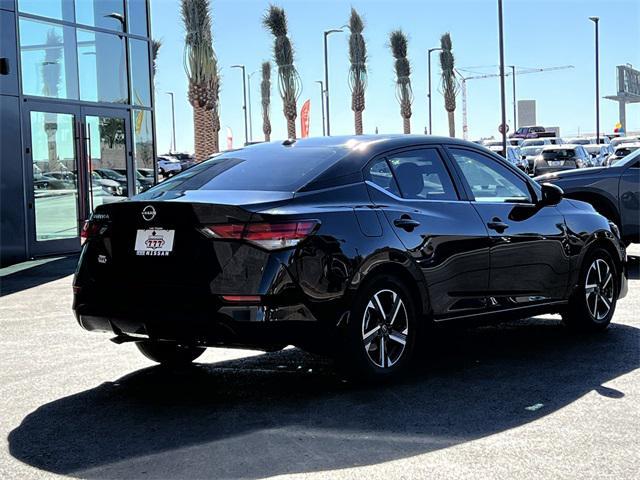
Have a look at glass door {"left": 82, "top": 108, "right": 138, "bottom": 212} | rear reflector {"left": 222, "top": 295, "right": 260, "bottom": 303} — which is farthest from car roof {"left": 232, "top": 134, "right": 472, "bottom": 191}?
glass door {"left": 82, "top": 108, "right": 138, "bottom": 212}

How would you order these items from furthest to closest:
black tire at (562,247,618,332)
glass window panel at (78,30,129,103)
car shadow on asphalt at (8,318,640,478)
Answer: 1. glass window panel at (78,30,129,103)
2. black tire at (562,247,618,332)
3. car shadow on asphalt at (8,318,640,478)

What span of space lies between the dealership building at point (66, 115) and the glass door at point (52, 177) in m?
0.02

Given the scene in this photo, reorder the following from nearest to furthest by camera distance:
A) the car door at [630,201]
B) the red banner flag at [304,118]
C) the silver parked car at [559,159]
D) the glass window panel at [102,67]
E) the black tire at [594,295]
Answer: the black tire at [594,295] → the car door at [630,201] → the glass window panel at [102,67] → the silver parked car at [559,159] → the red banner flag at [304,118]

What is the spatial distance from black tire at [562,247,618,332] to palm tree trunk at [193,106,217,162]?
3444 cm

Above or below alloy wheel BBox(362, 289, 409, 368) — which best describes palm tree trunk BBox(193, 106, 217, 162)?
above

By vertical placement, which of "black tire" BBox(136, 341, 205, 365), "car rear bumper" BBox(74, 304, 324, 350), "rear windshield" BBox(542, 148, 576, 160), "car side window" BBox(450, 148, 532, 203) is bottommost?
"black tire" BBox(136, 341, 205, 365)

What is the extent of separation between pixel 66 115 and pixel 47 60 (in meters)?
0.98

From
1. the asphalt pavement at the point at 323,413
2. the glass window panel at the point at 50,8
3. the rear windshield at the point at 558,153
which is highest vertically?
the glass window panel at the point at 50,8

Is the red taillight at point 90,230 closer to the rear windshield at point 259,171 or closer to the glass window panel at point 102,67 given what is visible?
the rear windshield at point 259,171

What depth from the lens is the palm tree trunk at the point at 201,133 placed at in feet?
138

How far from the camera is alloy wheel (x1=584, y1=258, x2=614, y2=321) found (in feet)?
26.5

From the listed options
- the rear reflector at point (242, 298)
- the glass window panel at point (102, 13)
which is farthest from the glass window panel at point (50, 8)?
the rear reflector at point (242, 298)

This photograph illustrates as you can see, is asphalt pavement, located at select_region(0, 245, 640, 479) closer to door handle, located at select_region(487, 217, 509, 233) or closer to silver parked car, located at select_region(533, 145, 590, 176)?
door handle, located at select_region(487, 217, 509, 233)

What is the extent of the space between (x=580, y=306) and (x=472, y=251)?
5.35 ft
